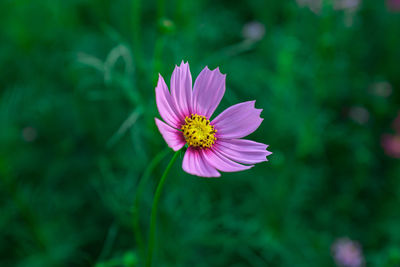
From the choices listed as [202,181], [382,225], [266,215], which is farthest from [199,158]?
[382,225]

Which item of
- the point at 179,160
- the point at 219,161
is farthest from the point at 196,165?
the point at 179,160

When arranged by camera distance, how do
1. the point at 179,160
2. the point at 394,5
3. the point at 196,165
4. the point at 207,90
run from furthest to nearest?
1. the point at 394,5
2. the point at 179,160
3. the point at 207,90
4. the point at 196,165

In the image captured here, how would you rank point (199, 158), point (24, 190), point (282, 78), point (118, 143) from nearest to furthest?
point (199, 158) → point (24, 190) → point (282, 78) → point (118, 143)

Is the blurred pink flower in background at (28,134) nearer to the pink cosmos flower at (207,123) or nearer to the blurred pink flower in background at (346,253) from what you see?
the pink cosmos flower at (207,123)

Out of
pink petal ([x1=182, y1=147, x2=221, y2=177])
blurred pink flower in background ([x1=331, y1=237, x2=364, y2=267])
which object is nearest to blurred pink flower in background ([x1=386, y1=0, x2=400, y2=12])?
blurred pink flower in background ([x1=331, y1=237, x2=364, y2=267])

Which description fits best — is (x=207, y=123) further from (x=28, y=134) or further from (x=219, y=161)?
(x=28, y=134)

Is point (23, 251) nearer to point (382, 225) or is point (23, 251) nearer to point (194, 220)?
point (194, 220)

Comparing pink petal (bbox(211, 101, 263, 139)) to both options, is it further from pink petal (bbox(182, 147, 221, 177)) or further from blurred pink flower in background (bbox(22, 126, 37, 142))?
blurred pink flower in background (bbox(22, 126, 37, 142))
